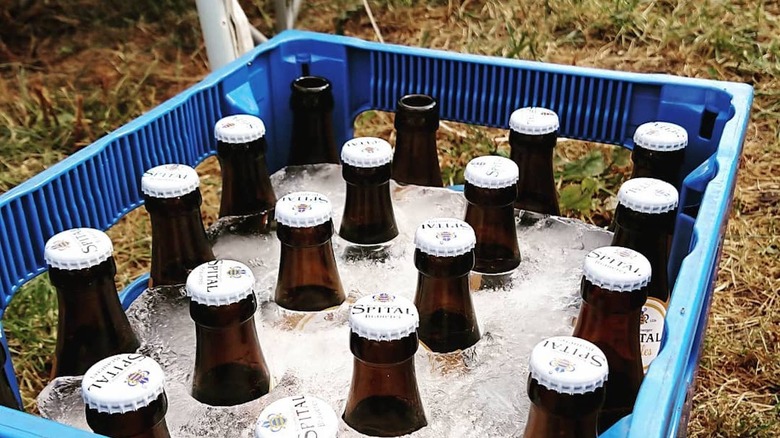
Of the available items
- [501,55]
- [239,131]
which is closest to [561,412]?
[239,131]

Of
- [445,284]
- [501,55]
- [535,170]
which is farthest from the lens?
[501,55]

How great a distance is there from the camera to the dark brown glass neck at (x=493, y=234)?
0.83m

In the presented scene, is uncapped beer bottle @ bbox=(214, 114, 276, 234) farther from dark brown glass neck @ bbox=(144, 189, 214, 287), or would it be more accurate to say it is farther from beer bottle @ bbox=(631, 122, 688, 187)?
beer bottle @ bbox=(631, 122, 688, 187)

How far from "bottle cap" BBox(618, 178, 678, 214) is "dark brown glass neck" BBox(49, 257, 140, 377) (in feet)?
1.51

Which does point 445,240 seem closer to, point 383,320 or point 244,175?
point 383,320

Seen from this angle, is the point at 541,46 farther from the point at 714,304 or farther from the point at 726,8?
the point at 714,304

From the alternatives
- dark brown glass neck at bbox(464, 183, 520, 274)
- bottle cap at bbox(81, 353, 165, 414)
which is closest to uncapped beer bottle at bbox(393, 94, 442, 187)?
dark brown glass neck at bbox(464, 183, 520, 274)

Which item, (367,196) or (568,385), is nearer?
(568,385)

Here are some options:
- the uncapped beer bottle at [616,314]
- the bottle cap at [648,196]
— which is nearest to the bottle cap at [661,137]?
the bottle cap at [648,196]

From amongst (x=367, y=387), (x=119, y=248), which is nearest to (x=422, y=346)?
(x=367, y=387)

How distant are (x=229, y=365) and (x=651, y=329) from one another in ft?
1.27

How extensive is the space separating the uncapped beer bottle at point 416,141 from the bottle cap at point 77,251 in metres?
0.40

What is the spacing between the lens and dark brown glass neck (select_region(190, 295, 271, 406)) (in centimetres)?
67

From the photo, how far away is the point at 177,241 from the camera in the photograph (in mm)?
827
